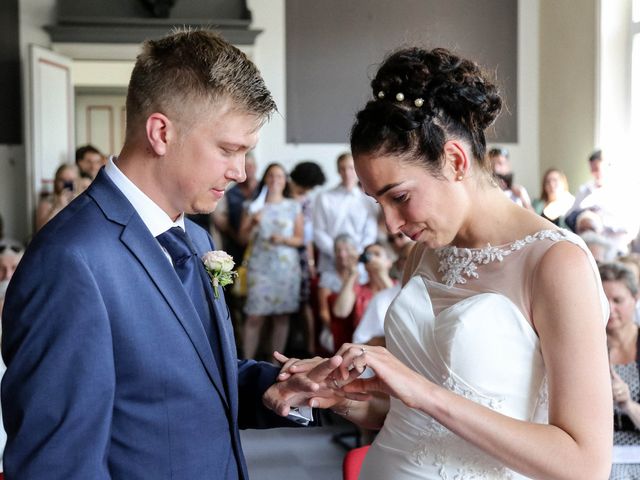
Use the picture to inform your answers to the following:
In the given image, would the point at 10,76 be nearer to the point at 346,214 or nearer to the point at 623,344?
the point at 346,214

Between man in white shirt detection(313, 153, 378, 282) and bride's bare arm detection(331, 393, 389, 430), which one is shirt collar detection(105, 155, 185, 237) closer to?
bride's bare arm detection(331, 393, 389, 430)

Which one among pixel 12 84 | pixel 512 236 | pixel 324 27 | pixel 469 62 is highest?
pixel 324 27

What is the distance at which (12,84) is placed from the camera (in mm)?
9695

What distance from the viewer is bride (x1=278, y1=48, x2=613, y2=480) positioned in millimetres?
1766

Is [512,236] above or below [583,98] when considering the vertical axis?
below

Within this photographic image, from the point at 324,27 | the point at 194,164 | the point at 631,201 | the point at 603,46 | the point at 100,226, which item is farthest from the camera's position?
the point at 324,27

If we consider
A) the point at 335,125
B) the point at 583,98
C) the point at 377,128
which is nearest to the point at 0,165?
the point at 335,125

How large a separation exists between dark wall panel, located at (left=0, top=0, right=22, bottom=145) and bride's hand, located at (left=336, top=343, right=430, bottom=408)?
8.71 metres

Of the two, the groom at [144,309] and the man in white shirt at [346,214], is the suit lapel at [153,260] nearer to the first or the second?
the groom at [144,309]

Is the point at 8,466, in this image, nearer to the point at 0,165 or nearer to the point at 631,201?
the point at 631,201

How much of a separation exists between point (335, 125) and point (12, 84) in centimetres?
376

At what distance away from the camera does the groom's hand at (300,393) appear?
1989 mm

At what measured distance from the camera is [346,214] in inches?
312

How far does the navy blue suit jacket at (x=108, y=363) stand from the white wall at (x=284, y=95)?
8.26m
